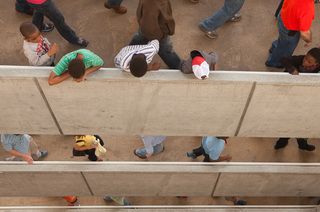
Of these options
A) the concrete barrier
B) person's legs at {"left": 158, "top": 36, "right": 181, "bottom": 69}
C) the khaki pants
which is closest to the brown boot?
person's legs at {"left": 158, "top": 36, "right": 181, "bottom": 69}

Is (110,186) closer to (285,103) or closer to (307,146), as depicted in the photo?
(285,103)

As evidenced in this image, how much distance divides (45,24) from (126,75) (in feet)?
8.47

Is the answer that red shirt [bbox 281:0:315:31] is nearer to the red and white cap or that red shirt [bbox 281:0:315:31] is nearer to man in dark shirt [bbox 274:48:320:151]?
man in dark shirt [bbox 274:48:320:151]

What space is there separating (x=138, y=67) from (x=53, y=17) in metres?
1.90

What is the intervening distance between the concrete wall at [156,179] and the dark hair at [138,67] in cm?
204

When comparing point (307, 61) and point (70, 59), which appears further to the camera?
point (307, 61)

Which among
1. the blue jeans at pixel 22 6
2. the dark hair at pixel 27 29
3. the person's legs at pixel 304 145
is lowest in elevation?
the person's legs at pixel 304 145

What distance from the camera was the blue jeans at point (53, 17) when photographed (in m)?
3.75

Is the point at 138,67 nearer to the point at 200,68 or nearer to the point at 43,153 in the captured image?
the point at 200,68

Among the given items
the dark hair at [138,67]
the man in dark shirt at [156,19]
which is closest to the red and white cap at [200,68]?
the dark hair at [138,67]

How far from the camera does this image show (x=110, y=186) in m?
4.76

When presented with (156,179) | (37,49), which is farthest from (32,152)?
(37,49)

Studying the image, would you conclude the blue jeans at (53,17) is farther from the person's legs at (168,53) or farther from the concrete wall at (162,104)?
the person's legs at (168,53)

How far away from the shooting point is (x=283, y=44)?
3.99 m
